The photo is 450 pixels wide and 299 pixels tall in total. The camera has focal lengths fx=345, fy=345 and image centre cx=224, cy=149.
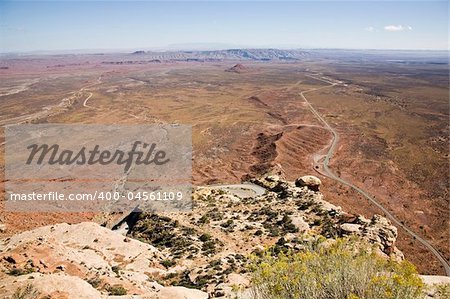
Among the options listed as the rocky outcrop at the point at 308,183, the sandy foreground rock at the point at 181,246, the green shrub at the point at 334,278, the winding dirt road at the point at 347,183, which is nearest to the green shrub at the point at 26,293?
the sandy foreground rock at the point at 181,246

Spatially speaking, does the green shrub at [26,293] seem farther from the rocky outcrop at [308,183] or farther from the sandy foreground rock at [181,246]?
the rocky outcrop at [308,183]

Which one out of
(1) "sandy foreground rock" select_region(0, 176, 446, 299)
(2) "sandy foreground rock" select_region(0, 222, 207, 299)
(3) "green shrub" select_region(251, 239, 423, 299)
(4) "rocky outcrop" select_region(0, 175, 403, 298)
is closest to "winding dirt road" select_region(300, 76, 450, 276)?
(4) "rocky outcrop" select_region(0, 175, 403, 298)

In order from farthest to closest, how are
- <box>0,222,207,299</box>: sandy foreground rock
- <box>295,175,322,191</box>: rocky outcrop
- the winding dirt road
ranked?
<box>295,175,322,191</box>: rocky outcrop → the winding dirt road → <box>0,222,207,299</box>: sandy foreground rock

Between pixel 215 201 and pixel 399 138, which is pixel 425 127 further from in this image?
pixel 215 201

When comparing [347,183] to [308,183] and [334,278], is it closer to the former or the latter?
[308,183]

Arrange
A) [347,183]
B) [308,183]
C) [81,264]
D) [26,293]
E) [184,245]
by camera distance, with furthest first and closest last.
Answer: [347,183] < [308,183] < [184,245] < [81,264] < [26,293]

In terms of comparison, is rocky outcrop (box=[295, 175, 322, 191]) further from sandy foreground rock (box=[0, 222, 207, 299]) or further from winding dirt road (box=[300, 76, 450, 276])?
sandy foreground rock (box=[0, 222, 207, 299])

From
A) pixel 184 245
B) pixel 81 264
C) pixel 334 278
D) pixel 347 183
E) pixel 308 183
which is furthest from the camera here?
pixel 347 183

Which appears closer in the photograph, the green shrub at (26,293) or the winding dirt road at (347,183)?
the green shrub at (26,293)

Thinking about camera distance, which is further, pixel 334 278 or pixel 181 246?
pixel 181 246

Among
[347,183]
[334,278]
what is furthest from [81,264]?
[347,183]

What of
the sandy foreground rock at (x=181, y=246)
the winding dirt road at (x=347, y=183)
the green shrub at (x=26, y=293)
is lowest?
the winding dirt road at (x=347, y=183)
